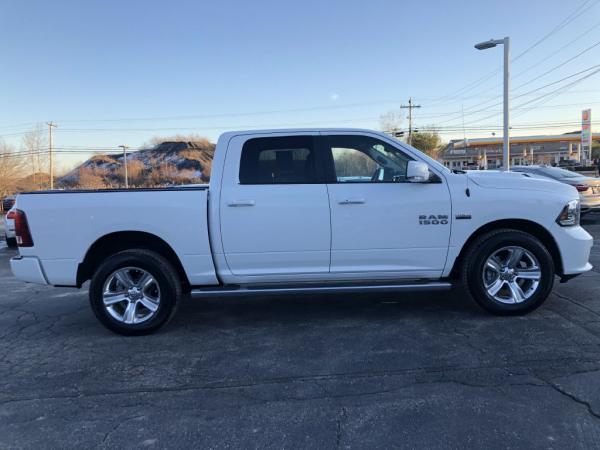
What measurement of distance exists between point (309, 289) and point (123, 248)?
1972 millimetres

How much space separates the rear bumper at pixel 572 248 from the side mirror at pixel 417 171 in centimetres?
155

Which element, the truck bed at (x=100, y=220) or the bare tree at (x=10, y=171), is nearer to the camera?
the truck bed at (x=100, y=220)

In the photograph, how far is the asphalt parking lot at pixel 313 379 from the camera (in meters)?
2.83

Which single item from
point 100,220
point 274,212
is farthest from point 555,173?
point 100,220

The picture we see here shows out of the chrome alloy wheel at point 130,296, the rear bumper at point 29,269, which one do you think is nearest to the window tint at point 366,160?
the chrome alloy wheel at point 130,296

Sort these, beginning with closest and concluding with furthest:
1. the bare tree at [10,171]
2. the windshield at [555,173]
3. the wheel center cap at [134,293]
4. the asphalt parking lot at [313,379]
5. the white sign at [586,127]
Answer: the asphalt parking lot at [313,379], the wheel center cap at [134,293], the windshield at [555,173], the bare tree at [10,171], the white sign at [586,127]

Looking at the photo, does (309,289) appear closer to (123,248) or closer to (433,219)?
(433,219)

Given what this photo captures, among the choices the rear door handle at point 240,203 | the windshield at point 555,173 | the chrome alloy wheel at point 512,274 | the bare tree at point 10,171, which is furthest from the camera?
the bare tree at point 10,171

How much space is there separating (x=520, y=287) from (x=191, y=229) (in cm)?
340

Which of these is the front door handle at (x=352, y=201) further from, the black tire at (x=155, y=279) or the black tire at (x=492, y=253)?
the black tire at (x=155, y=279)

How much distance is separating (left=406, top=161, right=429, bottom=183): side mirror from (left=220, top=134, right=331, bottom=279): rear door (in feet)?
2.72

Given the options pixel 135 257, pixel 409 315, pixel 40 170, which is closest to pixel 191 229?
pixel 135 257

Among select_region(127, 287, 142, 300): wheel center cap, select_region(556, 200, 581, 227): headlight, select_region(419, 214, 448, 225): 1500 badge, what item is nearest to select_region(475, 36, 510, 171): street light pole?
select_region(556, 200, 581, 227): headlight

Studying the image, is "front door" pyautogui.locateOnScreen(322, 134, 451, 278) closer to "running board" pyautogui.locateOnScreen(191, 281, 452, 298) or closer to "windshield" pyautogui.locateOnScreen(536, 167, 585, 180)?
"running board" pyautogui.locateOnScreen(191, 281, 452, 298)
